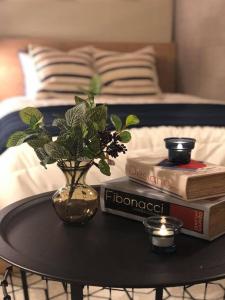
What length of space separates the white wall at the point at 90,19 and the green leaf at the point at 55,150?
249 cm

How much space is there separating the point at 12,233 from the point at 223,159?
990 millimetres

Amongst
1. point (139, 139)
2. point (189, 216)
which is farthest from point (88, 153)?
point (139, 139)

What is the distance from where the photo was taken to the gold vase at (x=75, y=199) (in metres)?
0.94

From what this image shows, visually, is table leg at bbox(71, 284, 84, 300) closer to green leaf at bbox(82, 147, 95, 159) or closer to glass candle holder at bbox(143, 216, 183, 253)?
glass candle holder at bbox(143, 216, 183, 253)

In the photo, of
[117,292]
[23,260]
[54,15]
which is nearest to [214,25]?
[54,15]

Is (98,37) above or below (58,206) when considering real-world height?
above

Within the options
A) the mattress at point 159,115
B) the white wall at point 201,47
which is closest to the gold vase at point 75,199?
the mattress at point 159,115

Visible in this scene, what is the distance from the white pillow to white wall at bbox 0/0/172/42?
1.07 ft

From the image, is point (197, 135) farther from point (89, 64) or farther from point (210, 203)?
point (89, 64)

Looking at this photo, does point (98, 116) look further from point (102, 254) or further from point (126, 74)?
point (126, 74)

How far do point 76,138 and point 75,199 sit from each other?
0.16m

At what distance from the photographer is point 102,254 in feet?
2.68

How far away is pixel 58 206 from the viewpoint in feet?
3.10

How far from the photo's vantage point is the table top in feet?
2.35
